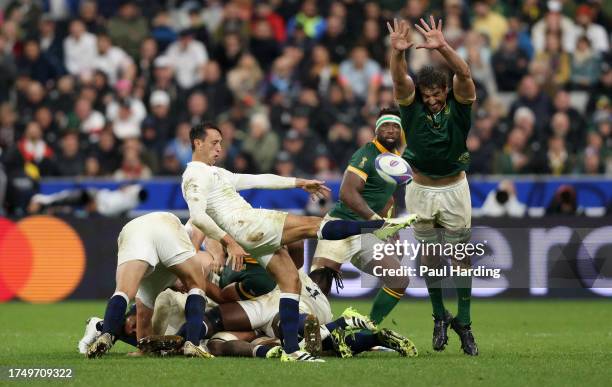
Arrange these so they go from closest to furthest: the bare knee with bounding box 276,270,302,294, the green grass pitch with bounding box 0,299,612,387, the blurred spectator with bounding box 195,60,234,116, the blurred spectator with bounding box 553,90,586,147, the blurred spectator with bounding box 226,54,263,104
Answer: the green grass pitch with bounding box 0,299,612,387
the bare knee with bounding box 276,270,302,294
the blurred spectator with bounding box 553,90,586,147
the blurred spectator with bounding box 195,60,234,116
the blurred spectator with bounding box 226,54,263,104

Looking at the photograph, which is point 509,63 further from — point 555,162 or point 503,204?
point 503,204

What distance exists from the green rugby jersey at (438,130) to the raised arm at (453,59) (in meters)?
0.15

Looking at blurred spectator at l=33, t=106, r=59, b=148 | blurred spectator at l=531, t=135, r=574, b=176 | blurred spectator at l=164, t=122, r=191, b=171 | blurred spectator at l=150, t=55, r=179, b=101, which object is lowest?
blurred spectator at l=531, t=135, r=574, b=176

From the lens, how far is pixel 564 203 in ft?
62.5

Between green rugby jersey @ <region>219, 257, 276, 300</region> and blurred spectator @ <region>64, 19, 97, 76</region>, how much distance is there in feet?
40.9

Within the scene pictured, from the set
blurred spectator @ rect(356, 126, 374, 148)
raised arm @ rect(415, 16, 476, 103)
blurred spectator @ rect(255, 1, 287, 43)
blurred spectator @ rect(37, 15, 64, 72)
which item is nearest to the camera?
raised arm @ rect(415, 16, 476, 103)

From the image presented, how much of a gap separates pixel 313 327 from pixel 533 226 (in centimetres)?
815

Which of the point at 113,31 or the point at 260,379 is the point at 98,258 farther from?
the point at 260,379

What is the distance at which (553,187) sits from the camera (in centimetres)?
1986

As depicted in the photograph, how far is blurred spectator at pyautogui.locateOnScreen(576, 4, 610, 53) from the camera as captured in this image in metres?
23.2

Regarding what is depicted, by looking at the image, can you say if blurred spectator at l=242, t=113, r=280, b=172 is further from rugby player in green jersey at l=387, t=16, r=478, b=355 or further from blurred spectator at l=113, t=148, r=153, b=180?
rugby player in green jersey at l=387, t=16, r=478, b=355

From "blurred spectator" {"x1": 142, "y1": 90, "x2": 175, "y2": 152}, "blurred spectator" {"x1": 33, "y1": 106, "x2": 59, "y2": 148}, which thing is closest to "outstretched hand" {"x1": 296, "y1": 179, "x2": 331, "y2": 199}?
"blurred spectator" {"x1": 142, "y1": 90, "x2": 175, "y2": 152}

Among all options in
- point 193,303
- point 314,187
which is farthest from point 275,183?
point 193,303

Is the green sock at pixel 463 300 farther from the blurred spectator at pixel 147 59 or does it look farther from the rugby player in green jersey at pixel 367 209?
the blurred spectator at pixel 147 59
